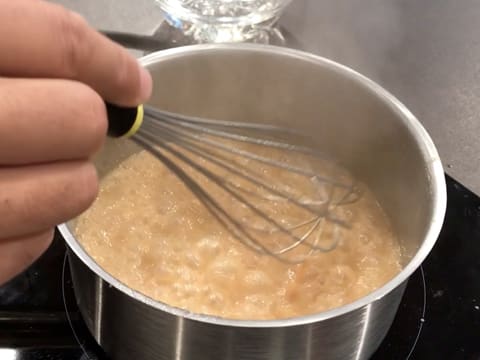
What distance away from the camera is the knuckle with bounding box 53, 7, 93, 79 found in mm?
400

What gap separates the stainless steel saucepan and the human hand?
129mm

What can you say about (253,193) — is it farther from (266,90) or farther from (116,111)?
(116,111)

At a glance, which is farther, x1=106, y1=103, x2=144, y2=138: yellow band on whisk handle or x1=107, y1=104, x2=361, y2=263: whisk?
x1=107, y1=104, x2=361, y2=263: whisk

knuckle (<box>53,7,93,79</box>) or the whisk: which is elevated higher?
knuckle (<box>53,7,93,79</box>)

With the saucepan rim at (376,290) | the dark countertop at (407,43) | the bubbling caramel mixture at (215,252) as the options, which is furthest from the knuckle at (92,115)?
the dark countertop at (407,43)

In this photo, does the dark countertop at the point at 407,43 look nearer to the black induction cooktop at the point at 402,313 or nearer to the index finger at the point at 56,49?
the black induction cooktop at the point at 402,313

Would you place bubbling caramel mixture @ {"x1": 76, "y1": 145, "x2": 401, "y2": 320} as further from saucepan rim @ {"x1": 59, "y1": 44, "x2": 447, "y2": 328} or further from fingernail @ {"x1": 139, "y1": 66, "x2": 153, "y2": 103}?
fingernail @ {"x1": 139, "y1": 66, "x2": 153, "y2": 103}

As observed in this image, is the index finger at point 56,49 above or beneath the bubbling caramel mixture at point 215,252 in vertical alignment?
above

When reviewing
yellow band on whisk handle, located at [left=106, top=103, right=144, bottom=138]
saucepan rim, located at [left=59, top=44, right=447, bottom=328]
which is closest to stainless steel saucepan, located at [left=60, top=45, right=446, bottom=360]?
saucepan rim, located at [left=59, top=44, right=447, bottom=328]

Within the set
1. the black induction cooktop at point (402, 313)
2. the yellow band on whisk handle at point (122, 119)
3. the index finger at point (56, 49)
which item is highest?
the index finger at point (56, 49)

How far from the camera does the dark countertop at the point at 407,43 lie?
1.00 metres

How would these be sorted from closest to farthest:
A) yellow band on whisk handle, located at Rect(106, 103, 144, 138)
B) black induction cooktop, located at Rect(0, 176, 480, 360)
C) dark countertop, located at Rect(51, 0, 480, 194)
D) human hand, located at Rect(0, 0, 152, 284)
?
human hand, located at Rect(0, 0, 152, 284) < yellow band on whisk handle, located at Rect(106, 103, 144, 138) < black induction cooktop, located at Rect(0, 176, 480, 360) < dark countertop, located at Rect(51, 0, 480, 194)

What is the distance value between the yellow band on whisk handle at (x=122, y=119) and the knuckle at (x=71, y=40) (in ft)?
0.24

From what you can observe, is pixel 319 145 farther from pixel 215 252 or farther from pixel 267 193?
pixel 215 252
